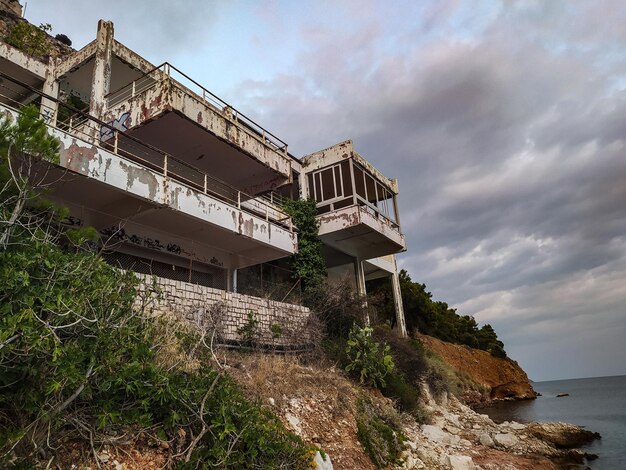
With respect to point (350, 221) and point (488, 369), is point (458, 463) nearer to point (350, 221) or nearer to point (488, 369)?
point (350, 221)

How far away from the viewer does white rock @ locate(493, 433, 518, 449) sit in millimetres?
14703

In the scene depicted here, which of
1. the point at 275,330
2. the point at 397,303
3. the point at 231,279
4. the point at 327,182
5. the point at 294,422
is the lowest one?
the point at 294,422

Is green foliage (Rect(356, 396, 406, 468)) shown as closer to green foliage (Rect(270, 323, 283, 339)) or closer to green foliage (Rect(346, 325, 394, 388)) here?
green foliage (Rect(346, 325, 394, 388))

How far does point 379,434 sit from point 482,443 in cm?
611

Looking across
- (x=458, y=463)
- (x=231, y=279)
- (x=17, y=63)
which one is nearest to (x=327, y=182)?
(x=231, y=279)

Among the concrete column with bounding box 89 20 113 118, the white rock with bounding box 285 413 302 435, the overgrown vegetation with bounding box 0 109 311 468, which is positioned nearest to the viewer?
the overgrown vegetation with bounding box 0 109 311 468

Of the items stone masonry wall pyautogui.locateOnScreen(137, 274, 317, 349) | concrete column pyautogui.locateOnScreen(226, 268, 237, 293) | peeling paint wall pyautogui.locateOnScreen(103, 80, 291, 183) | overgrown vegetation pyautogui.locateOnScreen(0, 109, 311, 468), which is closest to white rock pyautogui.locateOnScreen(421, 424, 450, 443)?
stone masonry wall pyautogui.locateOnScreen(137, 274, 317, 349)

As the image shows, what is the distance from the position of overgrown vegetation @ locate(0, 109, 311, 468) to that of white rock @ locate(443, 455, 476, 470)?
4.86m

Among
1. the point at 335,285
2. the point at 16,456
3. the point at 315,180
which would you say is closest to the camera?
the point at 16,456

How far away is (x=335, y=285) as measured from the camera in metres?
17.5

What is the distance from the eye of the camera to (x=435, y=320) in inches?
1389

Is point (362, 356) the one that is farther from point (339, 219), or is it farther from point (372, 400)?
point (339, 219)

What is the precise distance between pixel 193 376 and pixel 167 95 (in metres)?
9.81

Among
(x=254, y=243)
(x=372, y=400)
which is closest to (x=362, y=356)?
(x=372, y=400)
